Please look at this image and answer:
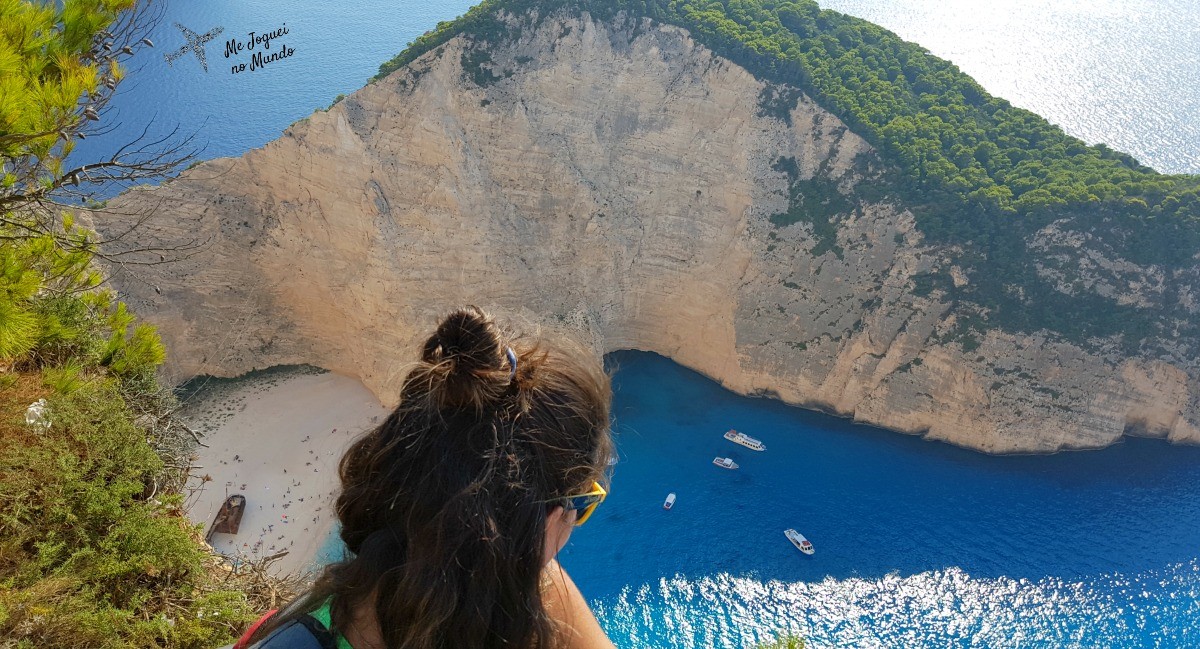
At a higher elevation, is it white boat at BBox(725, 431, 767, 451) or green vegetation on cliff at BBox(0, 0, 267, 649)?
green vegetation on cliff at BBox(0, 0, 267, 649)

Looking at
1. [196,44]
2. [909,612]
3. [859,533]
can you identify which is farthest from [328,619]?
[196,44]

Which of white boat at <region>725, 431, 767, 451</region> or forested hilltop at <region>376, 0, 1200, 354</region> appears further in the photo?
white boat at <region>725, 431, 767, 451</region>

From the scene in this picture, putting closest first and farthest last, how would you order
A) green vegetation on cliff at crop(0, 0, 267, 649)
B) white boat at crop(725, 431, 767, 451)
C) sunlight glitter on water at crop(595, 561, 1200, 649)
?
green vegetation on cliff at crop(0, 0, 267, 649)
sunlight glitter on water at crop(595, 561, 1200, 649)
white boat at crop(725, 431, 767, 451)

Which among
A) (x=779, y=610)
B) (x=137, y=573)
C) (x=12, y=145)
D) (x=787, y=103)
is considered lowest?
(x=779, y=610)

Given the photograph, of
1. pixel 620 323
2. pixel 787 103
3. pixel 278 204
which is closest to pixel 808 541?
pixel 620 323

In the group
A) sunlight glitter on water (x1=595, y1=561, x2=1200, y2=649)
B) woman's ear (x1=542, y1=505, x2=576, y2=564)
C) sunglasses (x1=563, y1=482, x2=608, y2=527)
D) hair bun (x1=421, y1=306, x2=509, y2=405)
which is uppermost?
hair bun (x1=421, y1=306, x2=509, y2=405)

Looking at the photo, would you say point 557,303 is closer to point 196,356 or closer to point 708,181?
point 708,181

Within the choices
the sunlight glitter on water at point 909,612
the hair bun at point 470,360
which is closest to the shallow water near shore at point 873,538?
the sunlight glitter on water at point 909,612

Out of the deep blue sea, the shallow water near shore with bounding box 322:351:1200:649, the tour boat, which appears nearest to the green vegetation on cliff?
the deep blue sea

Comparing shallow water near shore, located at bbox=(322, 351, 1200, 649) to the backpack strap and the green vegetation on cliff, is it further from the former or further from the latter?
the backpack strap
